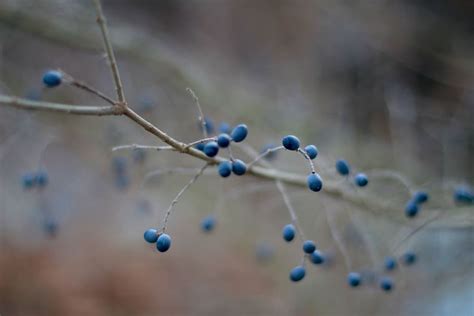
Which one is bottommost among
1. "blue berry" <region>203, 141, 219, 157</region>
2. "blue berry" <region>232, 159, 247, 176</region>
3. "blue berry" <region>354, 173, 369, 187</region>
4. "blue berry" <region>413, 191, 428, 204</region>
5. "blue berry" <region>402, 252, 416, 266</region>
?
"blue berry" <region>232, 159, 247, 176</region>

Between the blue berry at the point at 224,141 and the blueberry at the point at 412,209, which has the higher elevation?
the blueberry at the point at 412,209

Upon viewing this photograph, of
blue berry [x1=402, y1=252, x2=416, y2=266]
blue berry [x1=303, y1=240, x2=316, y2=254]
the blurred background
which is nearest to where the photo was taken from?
blue berry [x1=303, y1=240, x2=316, y2=254]

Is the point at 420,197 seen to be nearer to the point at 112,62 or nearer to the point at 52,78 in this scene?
the point at 112,62

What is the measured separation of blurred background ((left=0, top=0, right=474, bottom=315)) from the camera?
10.6 ft

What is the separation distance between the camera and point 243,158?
413 centimetres

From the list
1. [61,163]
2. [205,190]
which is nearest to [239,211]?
[205,190]

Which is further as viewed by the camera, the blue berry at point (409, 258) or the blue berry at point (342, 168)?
the blue berry at point (409, 258)

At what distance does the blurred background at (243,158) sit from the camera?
3.23 metres

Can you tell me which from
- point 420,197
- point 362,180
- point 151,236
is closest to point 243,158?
point 420,197

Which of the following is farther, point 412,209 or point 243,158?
point 243,158

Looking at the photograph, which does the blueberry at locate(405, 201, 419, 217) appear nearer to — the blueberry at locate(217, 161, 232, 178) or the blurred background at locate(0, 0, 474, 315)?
the blurred background at locate(0, 0, 474, 315)

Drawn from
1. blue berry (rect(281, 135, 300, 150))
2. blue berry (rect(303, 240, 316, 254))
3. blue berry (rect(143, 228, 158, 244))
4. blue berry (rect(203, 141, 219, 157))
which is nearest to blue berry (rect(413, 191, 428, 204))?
blue berry (rect(303, 240, 316, 254))

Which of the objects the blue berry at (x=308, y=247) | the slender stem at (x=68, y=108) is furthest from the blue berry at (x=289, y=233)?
the slender stem at (x=68, y=108)

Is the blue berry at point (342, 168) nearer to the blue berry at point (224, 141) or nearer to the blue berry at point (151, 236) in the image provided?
the blue berry at point (224, 141)
